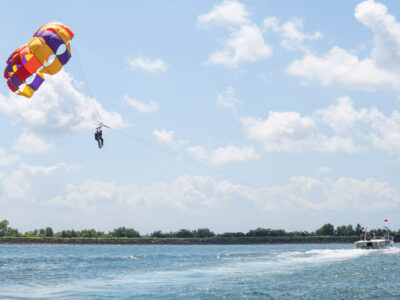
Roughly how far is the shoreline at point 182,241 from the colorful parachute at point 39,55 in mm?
86611

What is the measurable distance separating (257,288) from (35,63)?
52.3ft

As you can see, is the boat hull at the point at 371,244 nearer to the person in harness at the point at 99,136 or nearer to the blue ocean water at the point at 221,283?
the blue ocean water at the point at 221,283

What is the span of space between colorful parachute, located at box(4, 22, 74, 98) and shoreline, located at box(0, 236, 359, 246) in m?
86.6

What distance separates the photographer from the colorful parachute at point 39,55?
2327 cm

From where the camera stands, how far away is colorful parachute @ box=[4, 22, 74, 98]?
23.3 metres

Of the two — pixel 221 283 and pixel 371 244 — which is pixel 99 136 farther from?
pixel 371 244

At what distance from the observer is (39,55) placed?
76.1ft

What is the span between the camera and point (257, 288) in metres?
20.6

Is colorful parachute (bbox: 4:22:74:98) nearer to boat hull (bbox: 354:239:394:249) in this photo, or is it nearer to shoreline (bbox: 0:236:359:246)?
boat hull (bbox: 354:239:394:249)

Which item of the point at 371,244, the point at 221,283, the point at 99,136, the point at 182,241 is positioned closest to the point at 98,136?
the point at 99,136

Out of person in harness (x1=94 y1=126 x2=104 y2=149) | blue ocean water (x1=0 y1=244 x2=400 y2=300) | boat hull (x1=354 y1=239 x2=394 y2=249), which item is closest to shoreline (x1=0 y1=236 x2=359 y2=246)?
boat hull (x1=354 y1=239 x2=394 y2=249)

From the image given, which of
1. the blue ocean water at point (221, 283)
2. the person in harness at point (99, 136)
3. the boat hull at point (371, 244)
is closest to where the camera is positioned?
the blue ocean water at point (221, 283)

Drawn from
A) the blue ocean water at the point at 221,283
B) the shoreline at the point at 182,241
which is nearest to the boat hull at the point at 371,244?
the blue ocean water at the point at 221,283

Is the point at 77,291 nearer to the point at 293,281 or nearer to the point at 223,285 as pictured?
the point at 223,285
